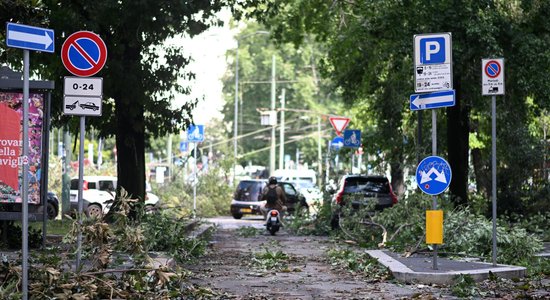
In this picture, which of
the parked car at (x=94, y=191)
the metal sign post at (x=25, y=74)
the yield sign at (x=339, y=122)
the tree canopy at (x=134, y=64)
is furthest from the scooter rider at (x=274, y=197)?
the metal sign post at (x=25, y=74)

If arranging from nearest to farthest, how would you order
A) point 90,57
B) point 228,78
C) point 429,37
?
point 90,57 < point 429,37 < point 228,78

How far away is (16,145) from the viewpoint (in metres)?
16.0

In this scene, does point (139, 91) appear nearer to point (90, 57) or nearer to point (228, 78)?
point (90, 57)

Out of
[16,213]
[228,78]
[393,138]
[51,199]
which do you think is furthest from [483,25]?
[228,78]

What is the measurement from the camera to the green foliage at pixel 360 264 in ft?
48.8

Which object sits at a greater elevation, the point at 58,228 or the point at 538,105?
the point at 538,105

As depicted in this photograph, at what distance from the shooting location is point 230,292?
12.6 meters

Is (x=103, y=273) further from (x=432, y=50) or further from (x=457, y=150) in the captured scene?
(x=457, y=150)

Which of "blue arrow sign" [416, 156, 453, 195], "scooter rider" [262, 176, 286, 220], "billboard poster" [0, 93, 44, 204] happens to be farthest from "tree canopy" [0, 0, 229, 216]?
"blue arrow sign" [416, 156, 453, 195]

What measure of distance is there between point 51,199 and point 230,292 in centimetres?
2544

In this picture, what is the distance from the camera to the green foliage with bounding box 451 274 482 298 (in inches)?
489

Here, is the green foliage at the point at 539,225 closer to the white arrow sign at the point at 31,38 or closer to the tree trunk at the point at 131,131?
the tree trunk at the point at 131,131

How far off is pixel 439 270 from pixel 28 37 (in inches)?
271

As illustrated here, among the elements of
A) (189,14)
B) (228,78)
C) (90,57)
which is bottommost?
(90,57)
